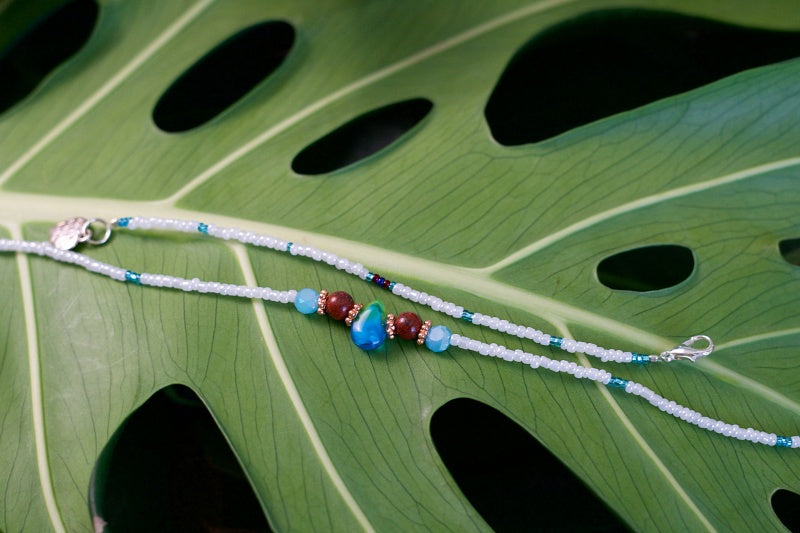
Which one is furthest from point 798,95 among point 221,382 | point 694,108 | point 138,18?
point 138,18

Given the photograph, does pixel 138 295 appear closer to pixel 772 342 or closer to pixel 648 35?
pixel 772 342

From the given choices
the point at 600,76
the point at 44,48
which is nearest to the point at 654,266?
the point at 600,76

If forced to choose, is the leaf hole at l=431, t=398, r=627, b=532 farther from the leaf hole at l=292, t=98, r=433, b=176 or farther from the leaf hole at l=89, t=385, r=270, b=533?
the leaf hole at l=292, t=98, r=433, b=176

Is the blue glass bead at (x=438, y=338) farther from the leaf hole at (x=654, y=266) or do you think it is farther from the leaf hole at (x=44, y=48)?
the leaf hole at (x=44, y=48)

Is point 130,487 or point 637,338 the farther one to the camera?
point 130,487

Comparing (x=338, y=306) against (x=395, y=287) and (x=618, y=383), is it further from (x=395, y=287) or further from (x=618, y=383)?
(x=618, y=383)
